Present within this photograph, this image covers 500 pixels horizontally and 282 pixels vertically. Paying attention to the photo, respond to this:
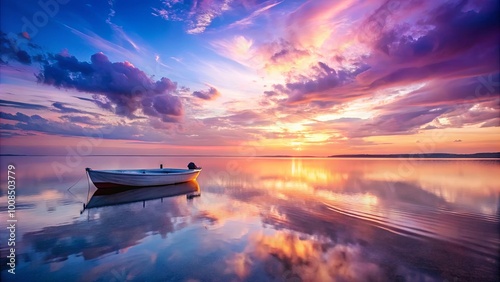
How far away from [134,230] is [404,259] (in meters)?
11.5

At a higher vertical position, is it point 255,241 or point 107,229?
point 107,229

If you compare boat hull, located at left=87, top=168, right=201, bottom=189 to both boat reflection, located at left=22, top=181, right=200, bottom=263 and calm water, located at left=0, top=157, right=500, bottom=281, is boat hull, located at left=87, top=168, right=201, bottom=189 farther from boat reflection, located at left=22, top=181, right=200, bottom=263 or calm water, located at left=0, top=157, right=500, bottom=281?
calm water, located at left=0, top=157, right=500, bottom=281

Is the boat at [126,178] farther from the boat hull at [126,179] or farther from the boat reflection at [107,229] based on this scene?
the boat reflection at [107,229]

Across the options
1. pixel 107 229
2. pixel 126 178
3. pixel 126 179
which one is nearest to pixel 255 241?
pixel 107 229

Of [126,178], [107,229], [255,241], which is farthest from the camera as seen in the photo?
[126,178]

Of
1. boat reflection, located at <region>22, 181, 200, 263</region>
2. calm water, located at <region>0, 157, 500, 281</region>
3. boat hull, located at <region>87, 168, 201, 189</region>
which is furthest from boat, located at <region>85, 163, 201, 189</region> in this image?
calm water, located at <region>0, 157, 500, 281</region>

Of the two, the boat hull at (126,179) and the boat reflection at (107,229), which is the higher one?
the boat hull at (126,179)

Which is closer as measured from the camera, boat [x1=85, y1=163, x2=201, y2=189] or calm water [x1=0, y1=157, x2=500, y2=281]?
calm water [x1=0, y1=157, x2=500, y2=281]

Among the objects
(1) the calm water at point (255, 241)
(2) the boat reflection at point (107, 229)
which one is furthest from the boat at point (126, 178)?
(1) the calm water at point (255, 241)

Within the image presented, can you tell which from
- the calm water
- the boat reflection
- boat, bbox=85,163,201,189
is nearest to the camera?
the calm water

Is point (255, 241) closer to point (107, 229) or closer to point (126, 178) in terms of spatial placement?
point (107, 229)

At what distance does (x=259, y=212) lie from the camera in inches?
587

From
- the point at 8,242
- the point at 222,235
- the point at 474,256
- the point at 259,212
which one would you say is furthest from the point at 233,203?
the point at 474,256

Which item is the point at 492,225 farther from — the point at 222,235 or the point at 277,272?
the point at 222,235
